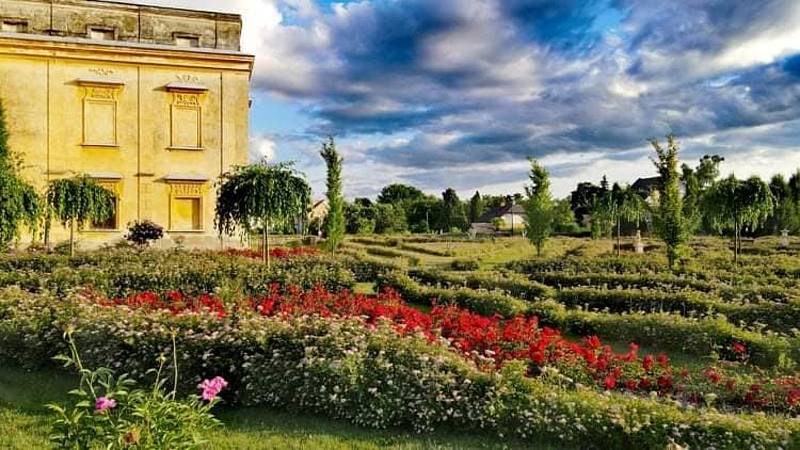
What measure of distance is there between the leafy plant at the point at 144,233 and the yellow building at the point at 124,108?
1.84 meters

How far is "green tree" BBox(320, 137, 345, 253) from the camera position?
71.0 ft

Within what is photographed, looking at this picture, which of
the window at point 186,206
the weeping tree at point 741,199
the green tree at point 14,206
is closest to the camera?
the green tree at point 14,206

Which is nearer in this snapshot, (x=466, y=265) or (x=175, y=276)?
(x=175, y=276)

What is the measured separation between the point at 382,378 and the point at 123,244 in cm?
1924

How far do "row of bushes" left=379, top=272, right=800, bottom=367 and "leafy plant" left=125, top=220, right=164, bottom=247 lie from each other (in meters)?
14.5

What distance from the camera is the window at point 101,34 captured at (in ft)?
85.1

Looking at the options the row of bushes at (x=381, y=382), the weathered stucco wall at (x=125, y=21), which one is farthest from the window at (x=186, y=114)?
the row of bushes at (x=381, y=382)

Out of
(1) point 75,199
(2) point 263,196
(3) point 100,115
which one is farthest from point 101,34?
(2) point 263,196

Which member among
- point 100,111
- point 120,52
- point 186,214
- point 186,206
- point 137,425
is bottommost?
point 137,425

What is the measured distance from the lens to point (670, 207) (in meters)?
17.9

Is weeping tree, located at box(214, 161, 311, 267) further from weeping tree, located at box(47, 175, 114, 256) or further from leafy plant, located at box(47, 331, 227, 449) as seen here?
leafy plant, located at box(47, 331, 227, 449)

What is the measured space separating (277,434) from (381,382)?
3.43 ft

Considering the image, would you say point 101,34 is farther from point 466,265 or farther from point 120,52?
point 466,265

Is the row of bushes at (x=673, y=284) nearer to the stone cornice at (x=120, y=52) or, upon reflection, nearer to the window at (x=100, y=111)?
the stone cornice at (x=120, y=52)
